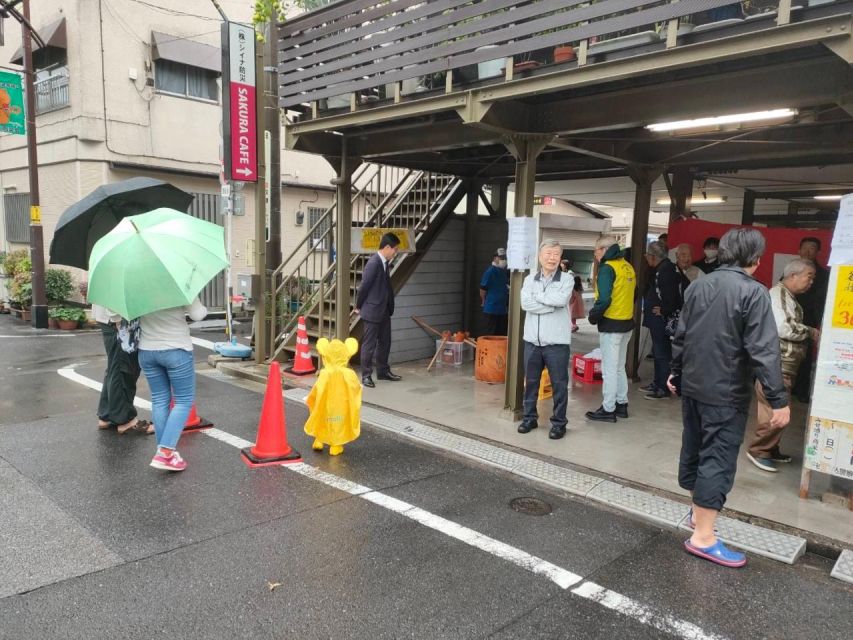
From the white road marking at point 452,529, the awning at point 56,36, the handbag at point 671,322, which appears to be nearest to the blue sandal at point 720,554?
the white road marking at point 452,529

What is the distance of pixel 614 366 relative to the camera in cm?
598

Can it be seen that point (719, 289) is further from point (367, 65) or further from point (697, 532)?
point (367, 65)

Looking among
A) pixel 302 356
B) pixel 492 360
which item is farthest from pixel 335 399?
pixel 302 356

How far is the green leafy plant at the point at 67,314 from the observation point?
40.7 ft

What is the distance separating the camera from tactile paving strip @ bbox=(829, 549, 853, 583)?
11.0ft

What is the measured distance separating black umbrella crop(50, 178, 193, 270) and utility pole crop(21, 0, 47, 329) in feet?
27.5

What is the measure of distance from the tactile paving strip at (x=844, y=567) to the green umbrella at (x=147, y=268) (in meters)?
4.40

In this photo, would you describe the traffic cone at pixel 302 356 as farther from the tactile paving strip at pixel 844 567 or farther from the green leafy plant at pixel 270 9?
the tactile paving strip at pixel 844 567

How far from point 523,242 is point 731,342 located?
2.78 meters

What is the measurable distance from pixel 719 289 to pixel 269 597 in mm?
2971

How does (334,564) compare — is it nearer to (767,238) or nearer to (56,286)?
(767,238)

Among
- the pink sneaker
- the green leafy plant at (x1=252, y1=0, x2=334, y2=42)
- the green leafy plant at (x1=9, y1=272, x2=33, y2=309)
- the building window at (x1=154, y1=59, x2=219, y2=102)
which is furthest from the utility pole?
the pink sneaker

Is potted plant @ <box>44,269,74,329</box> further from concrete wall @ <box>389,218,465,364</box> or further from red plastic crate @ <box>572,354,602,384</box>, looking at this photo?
red plastic crate @ <box>572,354,602,384</box>

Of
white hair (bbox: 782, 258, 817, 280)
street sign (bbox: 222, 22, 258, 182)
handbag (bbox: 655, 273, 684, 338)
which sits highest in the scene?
street sign (bbox: 222, 22, 258, 182)
